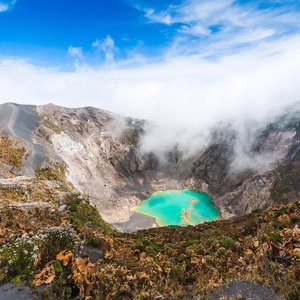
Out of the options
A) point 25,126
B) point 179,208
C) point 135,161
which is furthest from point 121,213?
point 135,161

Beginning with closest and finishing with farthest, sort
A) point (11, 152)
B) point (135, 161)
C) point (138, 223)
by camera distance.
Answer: point (11, 152) → point (138, 223) → point (135, 161)

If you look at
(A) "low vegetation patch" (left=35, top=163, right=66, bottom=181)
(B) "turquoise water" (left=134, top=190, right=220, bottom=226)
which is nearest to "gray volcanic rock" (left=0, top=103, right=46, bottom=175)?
(A) "low vegetation patch" (left=35, top=163, right=66, bottom=181)

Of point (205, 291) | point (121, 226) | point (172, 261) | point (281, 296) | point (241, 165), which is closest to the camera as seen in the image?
point (281, 296)

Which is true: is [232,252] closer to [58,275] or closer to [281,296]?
[281,296]

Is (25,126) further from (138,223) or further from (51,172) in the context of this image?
(138,223)

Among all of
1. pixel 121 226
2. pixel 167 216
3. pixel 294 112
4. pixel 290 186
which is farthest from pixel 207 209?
pixel 294 112

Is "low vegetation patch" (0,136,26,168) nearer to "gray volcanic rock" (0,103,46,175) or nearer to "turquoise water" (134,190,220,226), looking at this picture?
"gray volcanic rock" (0,103,46,175)

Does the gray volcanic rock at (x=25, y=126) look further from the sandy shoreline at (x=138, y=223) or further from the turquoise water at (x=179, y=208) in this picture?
the turquoise water at (x=179, y=208)
